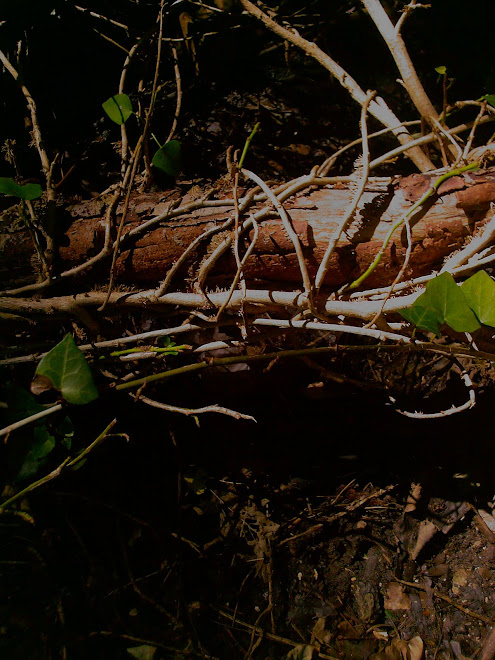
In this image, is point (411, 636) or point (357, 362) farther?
point (357, 362)

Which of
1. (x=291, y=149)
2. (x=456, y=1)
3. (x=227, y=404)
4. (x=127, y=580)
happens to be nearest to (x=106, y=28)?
(x=291, y=149)

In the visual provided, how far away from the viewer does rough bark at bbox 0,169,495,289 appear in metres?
0.93

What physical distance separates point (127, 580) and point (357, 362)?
118cm

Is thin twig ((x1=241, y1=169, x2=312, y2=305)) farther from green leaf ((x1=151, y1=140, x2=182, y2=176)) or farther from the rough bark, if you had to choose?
green leaf ((x1=151, y1=140, x2=182, y2=176))

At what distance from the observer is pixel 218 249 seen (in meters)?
0.97

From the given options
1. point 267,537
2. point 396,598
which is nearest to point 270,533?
point 267,537

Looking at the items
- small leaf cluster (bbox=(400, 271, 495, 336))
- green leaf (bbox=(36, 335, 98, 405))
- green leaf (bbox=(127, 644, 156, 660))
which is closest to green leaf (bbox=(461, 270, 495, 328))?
small leaf cluster (bbox=(400, 271, 495, 336))

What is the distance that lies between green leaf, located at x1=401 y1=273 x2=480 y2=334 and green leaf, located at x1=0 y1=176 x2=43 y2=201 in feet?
3.03

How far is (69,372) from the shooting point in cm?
79

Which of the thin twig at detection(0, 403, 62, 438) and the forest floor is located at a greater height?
the thin twig at detection(0, 403, 62, 438)

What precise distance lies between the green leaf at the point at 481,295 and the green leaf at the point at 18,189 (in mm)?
1001

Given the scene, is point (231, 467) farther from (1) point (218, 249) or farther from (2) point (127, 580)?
(1) point (218, 249)

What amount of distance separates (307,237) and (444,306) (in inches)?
15.1

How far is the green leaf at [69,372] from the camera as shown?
0.77 meters
